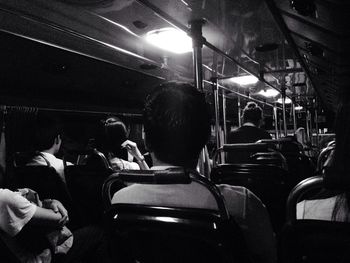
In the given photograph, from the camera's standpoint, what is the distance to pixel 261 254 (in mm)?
949

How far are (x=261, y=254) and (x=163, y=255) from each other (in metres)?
0.30

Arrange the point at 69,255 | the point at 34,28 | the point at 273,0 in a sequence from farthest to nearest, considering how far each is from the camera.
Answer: the point at 34,28 → the point at 273,0 → the point at 69,255

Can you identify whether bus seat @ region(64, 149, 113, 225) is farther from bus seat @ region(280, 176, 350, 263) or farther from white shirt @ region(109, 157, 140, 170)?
bus seat @ region(280, 176, 350, 263)

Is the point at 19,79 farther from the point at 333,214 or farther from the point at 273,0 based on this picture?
the point at 333,214

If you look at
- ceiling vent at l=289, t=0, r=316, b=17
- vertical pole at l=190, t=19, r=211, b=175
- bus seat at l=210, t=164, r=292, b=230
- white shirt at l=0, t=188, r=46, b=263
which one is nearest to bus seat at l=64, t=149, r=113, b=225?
white shirt at l=0, t=188, r=46, b=263

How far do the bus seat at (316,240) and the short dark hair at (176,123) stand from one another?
446 millimetres

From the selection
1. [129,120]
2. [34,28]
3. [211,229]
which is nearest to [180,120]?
[211,229]

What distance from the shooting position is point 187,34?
255 centimetres

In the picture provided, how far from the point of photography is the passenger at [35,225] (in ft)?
5.22

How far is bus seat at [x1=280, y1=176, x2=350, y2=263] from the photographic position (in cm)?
69

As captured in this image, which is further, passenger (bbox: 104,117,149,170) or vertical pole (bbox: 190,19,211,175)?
passenger (bbox: 104,117,149,170)

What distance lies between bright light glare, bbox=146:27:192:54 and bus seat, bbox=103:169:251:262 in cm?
214

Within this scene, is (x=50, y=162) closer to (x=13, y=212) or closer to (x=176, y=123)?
(x=13, y=212)

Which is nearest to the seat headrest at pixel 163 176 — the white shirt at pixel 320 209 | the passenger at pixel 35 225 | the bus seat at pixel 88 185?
the white shirt at pixel 320 209
